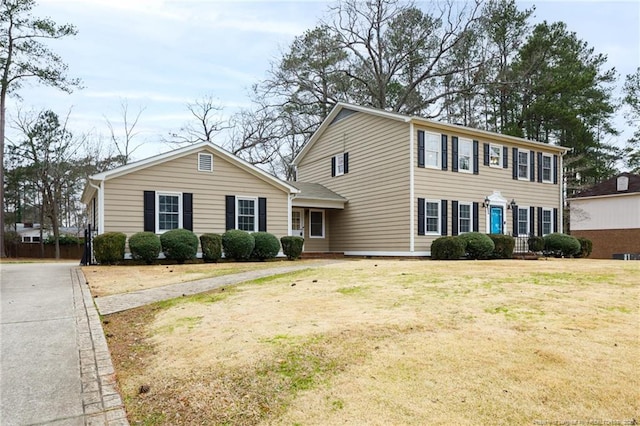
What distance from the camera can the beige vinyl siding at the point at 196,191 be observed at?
600 inches

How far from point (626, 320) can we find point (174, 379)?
16.7 feet

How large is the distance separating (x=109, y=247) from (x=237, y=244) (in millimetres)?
4137

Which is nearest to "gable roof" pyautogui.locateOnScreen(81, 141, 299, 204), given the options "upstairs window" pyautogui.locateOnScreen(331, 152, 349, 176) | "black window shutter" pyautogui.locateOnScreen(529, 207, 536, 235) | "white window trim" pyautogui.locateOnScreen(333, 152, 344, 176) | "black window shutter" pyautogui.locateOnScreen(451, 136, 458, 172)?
"upstairs window" pyautogui.locateOnScreen(331, 152, 349, 176)

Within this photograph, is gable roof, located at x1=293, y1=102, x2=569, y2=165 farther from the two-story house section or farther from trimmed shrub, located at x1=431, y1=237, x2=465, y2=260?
trimmed shrub, located at x1=431, y1=237, x2=465, y2=260

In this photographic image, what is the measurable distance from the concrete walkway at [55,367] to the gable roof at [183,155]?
814cm

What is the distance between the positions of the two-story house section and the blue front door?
5 centimetres

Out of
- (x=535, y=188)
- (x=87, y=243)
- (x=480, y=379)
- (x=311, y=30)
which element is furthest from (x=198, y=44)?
(x=480, y=379)

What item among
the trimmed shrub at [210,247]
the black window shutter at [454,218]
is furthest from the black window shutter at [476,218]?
the trimmed shrub at [210,247]

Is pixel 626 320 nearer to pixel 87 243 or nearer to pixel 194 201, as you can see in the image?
pixel 194 201

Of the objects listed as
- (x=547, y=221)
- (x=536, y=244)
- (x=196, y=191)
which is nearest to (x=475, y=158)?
(x=536, y=244)

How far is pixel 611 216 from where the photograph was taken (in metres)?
26.2

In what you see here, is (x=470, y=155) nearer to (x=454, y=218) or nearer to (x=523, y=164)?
(x=454, y=218)

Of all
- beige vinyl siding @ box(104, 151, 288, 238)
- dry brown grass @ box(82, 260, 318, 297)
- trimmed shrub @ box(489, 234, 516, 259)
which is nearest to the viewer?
dry brown grass @ box(82, 260, 318, 297)

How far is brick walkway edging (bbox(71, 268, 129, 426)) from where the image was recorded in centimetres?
328
